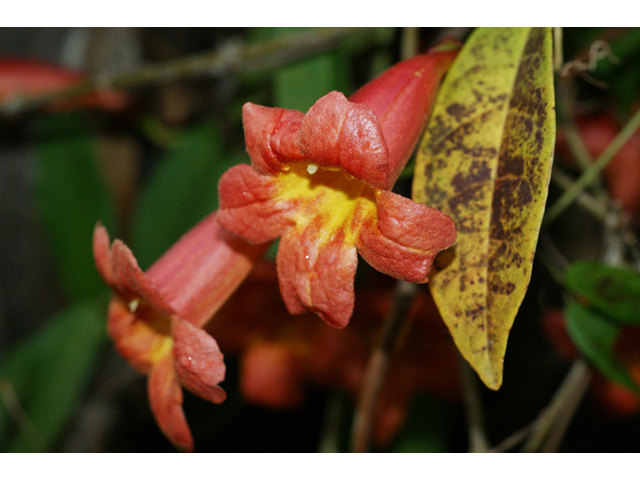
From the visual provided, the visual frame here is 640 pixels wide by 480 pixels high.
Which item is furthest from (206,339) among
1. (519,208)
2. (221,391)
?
(519,208)

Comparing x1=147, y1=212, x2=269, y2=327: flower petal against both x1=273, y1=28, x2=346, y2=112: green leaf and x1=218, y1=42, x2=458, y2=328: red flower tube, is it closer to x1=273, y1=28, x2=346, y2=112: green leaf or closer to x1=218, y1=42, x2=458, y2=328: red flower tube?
x1=218, y1=42, x2=458, y2=328: red flower tube

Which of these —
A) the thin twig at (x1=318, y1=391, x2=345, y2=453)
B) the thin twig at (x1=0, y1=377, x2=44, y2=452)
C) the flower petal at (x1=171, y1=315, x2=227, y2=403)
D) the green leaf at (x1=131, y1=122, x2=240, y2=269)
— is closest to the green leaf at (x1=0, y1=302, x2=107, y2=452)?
the thin twig at (x1=0, y1=377, x2=44, y2=452)

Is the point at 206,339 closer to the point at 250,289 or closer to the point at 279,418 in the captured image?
the point at 250,289

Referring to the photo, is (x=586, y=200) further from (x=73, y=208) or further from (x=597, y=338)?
(x=73, y=208)

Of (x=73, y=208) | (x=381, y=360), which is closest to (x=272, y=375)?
(x=381, y=360)

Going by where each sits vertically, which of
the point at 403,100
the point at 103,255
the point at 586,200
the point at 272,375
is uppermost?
the point at 403,100

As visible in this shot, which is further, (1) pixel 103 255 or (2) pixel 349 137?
(1) pixel 103 255
